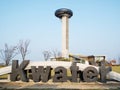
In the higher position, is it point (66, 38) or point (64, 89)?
point (66, 38)

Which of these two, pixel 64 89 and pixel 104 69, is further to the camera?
pixel 104 69

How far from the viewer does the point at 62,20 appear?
43250 mm

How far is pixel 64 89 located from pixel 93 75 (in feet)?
13.7

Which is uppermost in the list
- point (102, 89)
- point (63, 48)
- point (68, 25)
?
point (68, 25)

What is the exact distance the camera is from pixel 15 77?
1658 cm

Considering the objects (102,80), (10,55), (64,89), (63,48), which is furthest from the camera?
(10,55)

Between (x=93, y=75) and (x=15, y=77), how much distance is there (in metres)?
5.93

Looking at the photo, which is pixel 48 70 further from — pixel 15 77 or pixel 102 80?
pixel 102 80

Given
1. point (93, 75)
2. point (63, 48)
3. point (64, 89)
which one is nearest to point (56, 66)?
point (93, 75)

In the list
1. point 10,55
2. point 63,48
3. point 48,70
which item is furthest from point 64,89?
point 10,55

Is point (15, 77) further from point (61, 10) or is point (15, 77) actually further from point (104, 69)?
point (61, 10)

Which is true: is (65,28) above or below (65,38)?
above

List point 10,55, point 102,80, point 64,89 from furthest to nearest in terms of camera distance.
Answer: point 10,55, point 102,80, point 64,89

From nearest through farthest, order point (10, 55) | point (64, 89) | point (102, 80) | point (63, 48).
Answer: point (64, 89) < point (102, 80) < point (63, 48) < point (10, 55)
